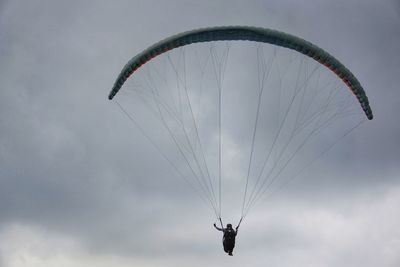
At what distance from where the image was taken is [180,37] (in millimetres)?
27797

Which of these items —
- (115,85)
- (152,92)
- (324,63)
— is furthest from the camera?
(115,85)

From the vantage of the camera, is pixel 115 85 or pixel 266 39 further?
pixel 115 85

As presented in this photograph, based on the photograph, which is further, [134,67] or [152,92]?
[134,67]

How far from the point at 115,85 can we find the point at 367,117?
13.2 metres

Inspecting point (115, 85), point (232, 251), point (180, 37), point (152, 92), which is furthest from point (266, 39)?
point (232, 251)

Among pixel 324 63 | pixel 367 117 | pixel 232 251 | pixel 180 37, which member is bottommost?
pixel 232 251

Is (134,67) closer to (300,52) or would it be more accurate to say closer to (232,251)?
(300,52)

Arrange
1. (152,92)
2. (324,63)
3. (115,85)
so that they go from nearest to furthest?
(152,92) → (324,63) → (115,85)

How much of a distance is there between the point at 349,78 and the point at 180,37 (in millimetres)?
8660

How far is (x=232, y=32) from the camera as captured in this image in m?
27.5

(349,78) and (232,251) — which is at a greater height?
(349,78)

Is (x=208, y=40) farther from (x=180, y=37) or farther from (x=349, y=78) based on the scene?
(x=349, y=78)

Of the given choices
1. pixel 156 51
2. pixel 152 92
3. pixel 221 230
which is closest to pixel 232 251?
pixel 221 230

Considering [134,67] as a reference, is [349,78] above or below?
below
